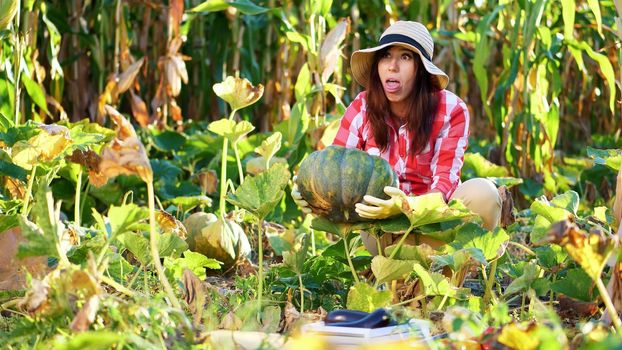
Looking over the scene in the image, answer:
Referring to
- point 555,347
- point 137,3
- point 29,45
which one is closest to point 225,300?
point 555,347

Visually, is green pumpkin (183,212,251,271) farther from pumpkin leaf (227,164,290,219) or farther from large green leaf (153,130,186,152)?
large green leaf (153,130,186,152)

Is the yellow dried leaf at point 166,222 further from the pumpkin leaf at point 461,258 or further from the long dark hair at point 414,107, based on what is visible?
the pumpkin leaf at point 461,258

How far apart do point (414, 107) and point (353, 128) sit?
233 mm

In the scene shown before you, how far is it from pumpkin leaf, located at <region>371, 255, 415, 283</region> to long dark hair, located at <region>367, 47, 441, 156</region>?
1.95 feet

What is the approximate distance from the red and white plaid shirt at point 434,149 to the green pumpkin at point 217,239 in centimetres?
55

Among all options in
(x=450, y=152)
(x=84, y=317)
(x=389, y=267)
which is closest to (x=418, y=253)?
(x=389, y=267)

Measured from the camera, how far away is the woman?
8.79 feet

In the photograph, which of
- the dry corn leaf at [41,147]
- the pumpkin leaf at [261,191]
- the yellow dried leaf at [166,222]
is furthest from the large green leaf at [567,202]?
the dry corn leaf at [41,147]

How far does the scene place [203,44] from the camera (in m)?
5.41

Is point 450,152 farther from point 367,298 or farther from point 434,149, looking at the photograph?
point 367,298

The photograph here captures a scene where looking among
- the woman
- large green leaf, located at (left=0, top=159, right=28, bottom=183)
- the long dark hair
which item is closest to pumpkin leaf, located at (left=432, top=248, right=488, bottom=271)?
the woman

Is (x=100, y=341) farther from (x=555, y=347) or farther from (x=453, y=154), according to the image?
(x=453, y=154)

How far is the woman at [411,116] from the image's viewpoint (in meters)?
2.68

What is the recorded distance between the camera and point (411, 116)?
8.86 ft
